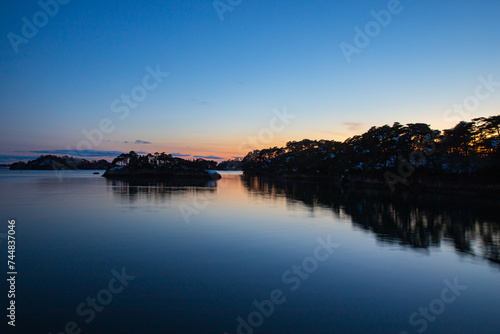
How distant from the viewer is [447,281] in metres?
9.06

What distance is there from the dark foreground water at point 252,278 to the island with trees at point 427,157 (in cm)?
2458

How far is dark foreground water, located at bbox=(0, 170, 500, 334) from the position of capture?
6.36m

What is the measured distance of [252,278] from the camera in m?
8.98

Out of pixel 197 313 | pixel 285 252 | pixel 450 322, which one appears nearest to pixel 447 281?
pixel 450 322

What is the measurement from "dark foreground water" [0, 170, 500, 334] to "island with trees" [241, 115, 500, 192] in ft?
80.7

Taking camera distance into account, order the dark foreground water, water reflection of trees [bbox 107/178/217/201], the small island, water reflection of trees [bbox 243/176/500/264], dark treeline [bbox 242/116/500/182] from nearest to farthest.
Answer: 1. the dark foreground water
2. water reflection of trees [bbox 243/176/500/264]
3. water reflection of trees [bbox 107/178/217/201]
4. dark treeline [bbox 242/116/500/182]
5. the small island

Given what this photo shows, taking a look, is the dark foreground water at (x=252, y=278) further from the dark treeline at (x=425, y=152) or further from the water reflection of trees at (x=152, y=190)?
the dark treeline at (x=425, y=152)

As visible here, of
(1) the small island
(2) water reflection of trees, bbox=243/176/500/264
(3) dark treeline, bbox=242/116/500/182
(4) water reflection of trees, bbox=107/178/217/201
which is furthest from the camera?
(1) the small island

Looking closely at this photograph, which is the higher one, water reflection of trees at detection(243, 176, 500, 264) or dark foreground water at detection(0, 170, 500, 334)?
dark foreground water at detection(0, 170, 500, 334)

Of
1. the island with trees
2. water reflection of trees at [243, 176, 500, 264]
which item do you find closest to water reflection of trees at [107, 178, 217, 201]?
water reflection of trees at [243, 176, 500, 264]

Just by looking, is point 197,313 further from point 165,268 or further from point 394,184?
point 394,184

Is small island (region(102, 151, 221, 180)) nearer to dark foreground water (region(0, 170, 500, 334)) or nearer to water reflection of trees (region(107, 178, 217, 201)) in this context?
water reflection of trees (region(107, 178, 217, 201))

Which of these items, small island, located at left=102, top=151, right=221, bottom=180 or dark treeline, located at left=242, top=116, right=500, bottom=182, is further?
small island, located at left=102, top=151, right=221, bottom=180

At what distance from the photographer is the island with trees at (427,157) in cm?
3688
